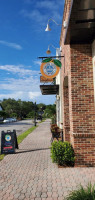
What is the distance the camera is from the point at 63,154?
17.5ft

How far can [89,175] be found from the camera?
4.48 m

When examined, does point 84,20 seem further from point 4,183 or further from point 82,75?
point 4,183

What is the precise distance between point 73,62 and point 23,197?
4.05 metres

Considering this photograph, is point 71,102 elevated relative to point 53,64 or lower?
lower

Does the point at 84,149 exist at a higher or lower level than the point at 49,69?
lower

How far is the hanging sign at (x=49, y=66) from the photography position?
7.12 metres

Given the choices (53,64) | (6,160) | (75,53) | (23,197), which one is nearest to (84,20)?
(75,53)

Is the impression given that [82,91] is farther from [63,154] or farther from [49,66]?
[49,66]

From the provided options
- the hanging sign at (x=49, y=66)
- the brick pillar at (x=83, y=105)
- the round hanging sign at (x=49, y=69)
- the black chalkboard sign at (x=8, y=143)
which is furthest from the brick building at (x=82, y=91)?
the black chalkboard sign at (x=8, y=143)

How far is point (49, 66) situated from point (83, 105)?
2.76 meters

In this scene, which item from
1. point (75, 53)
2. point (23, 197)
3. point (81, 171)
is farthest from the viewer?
point (75, 53)

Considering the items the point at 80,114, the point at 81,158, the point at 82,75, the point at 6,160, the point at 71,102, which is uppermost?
the point at 82,75

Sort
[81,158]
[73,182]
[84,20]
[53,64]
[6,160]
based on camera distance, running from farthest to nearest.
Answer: [53,64], [6,160], [81,158], [84,20], [73,182]

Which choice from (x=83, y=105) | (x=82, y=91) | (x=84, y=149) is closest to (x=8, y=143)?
(x=84, y=149)
